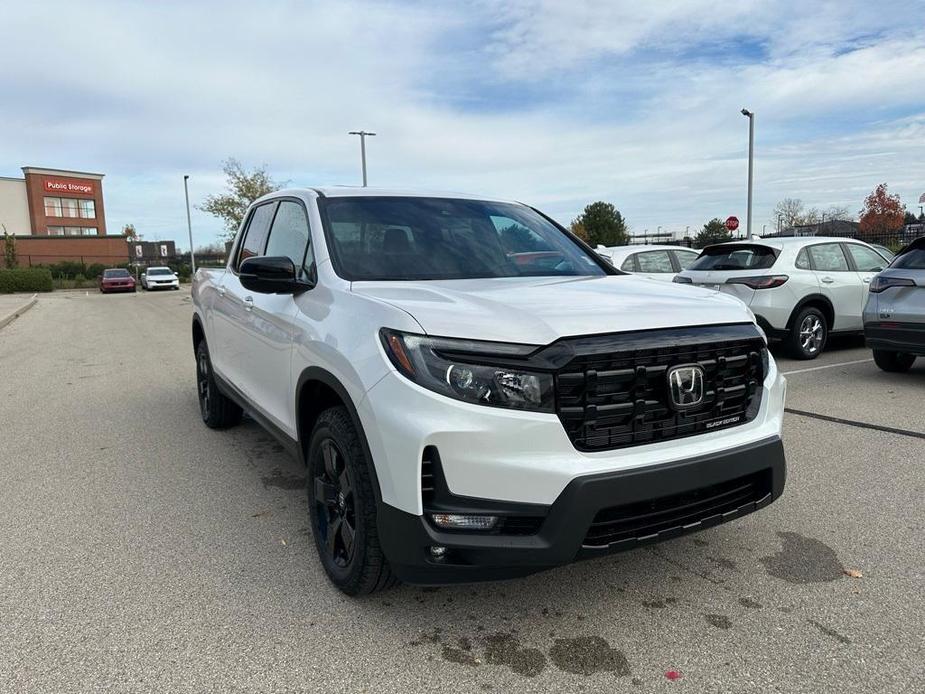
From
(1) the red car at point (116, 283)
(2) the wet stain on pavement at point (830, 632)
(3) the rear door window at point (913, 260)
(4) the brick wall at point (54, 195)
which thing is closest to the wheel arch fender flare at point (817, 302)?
(3) the rear door window at point (913, 260)

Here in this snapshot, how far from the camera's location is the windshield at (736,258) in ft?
29.0

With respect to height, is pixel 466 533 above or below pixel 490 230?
below

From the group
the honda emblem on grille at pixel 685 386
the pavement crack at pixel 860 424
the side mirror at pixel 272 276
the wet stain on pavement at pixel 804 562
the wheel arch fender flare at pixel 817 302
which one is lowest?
the wet stain on pavement at pixel 804 562

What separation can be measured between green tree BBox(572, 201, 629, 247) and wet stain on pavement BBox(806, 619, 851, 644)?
2385 inches

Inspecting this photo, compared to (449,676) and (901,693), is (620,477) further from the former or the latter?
(901,693)

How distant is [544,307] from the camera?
2664 mm

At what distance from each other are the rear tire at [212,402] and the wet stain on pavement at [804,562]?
4.03 metres

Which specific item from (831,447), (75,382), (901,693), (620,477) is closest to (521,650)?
(620,477)

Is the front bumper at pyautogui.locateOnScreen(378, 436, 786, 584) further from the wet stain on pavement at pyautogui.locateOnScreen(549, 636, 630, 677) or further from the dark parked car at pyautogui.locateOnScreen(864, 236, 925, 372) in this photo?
the dark parked car at pyautogui.locateOnScreen(864, 236, 925, 372)

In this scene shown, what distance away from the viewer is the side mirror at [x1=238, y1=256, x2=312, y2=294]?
3297 millimetres

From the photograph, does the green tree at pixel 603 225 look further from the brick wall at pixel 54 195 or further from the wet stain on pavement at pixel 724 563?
the wet stain on pavement at pixel 724 563

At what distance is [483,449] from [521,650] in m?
0.83

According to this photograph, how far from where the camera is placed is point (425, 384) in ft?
7.89

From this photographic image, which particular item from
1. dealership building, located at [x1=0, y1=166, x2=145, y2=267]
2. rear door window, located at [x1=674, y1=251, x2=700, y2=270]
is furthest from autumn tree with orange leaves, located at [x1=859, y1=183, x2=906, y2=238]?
dealership building, located at [x1=0, y1=166, x2=145, y2=267]
